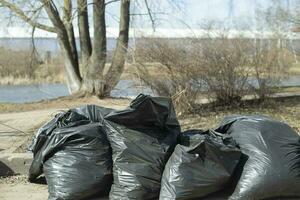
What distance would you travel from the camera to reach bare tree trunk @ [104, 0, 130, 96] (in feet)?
31.8

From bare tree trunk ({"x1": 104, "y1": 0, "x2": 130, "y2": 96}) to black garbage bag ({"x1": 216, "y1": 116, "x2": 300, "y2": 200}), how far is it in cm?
457

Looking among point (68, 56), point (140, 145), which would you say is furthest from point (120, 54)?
point (68, 56)

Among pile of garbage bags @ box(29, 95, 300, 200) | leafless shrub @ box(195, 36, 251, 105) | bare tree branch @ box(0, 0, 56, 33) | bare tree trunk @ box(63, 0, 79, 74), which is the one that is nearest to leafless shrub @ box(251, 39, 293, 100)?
leafless shrub @ box(195, 36, 251, 105)

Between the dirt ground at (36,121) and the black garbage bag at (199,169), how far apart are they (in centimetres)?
143

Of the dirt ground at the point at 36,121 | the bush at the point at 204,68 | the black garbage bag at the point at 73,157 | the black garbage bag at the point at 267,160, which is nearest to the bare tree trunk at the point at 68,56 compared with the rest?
the dirt ground at the point at 36,121

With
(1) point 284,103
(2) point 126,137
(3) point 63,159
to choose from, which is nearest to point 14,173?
(3) point 63,159

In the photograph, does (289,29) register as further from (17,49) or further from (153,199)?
(153,199)

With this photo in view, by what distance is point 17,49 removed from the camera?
1100 inches

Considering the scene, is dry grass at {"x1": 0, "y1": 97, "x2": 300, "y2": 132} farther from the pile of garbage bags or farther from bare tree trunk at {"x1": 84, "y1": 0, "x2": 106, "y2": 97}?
the pile of garbage bags

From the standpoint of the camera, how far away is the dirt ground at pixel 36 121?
5.46m

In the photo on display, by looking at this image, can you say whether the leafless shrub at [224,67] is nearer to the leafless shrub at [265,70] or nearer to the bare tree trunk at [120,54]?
the leafless shrub at [265,70]

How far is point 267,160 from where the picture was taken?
15.2 ft

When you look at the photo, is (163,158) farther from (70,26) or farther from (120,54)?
(70,26)

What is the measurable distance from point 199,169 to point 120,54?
18.4 ft
